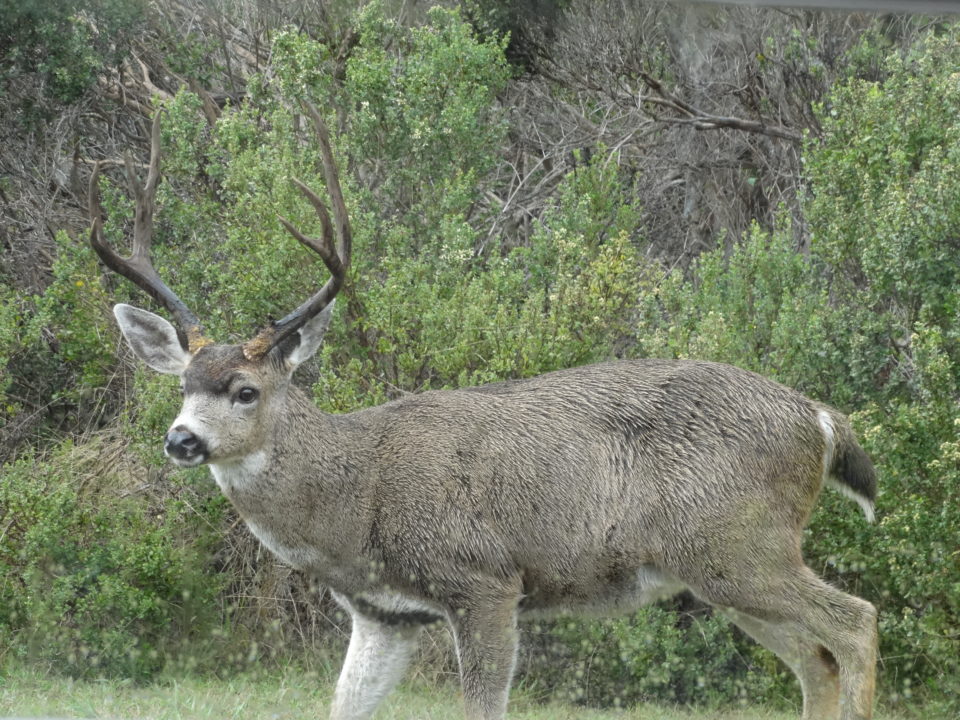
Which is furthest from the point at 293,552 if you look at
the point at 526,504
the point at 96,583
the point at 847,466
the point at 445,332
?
the point at 96,583

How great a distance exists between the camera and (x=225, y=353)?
597 cm

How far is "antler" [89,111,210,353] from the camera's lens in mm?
6230

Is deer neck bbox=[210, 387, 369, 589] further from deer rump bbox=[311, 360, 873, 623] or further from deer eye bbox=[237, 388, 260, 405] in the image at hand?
deer eye bbox=[237, 388, 260, 405]

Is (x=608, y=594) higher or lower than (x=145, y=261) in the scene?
lower

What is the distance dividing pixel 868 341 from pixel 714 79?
19.5 ft

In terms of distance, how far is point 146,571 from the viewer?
8.39m

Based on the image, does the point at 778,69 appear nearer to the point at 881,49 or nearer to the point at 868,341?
the point at 881,49

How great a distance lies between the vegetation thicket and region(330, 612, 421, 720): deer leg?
865 mm

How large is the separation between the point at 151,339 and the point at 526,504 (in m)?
1.99

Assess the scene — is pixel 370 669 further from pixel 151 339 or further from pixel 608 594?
pixel 151 339

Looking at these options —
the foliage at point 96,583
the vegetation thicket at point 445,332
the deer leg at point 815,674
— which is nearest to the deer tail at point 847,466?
the deer leg at point 815,674

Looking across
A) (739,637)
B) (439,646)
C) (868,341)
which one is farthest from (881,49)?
(439,646)

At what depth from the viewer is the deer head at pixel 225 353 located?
224 inches

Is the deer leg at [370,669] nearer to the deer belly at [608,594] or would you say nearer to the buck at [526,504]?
the buck at [526,504]
